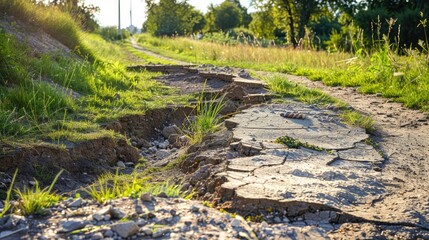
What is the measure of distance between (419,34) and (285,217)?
18.4m

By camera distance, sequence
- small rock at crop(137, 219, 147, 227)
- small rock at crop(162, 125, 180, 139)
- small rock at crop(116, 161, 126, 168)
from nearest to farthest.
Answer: small rock at crop(137, 219, 147, 227) → small rock at crop(116, 161, 126, 168) → small rock at crop(162, 125, 180, 139)

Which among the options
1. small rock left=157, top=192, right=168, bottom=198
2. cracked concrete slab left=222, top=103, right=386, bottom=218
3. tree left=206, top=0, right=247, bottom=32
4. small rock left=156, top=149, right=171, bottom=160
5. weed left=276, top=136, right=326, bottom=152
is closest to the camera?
small rock left=157, top=192, right=168, bottom=198

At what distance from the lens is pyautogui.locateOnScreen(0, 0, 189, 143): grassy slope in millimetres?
4844

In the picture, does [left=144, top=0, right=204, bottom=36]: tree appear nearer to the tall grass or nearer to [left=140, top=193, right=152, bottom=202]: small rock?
the tall grass

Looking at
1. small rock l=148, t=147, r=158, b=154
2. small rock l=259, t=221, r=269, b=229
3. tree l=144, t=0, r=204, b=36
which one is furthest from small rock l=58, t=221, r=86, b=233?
tree l=144, t=0, r=204, b=36

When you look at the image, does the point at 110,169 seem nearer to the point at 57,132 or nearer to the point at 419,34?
the point at 57,132

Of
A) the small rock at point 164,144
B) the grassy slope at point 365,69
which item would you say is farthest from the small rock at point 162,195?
the grassy slope at point 365,69

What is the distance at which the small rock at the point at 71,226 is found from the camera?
2.43 metres

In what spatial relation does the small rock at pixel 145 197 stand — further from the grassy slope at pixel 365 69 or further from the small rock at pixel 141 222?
the grassy slope at pixel 365 69

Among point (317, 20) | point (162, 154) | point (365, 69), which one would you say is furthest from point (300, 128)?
point (317, 20)

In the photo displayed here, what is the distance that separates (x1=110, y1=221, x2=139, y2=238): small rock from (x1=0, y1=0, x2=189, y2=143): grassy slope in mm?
2362

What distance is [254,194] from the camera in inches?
126

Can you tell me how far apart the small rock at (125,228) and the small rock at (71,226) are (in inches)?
6.2

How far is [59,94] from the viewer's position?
5.87 metres
